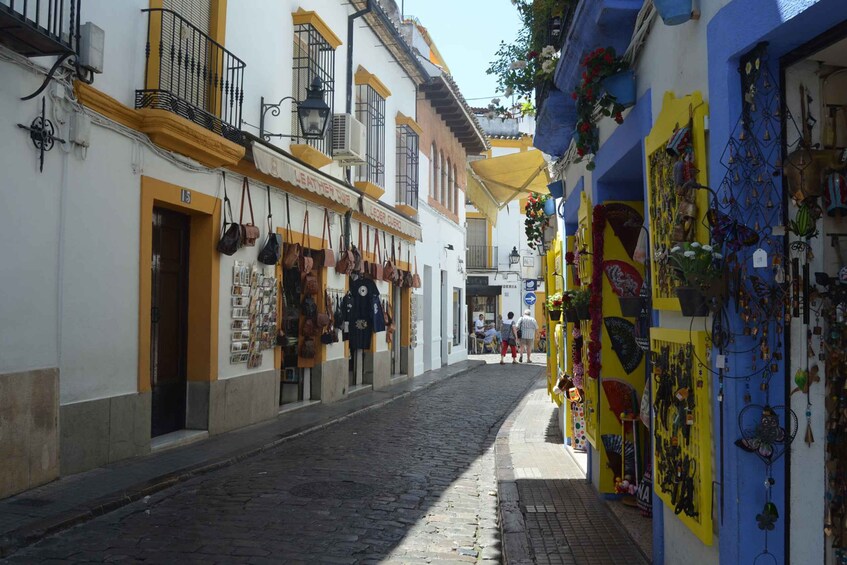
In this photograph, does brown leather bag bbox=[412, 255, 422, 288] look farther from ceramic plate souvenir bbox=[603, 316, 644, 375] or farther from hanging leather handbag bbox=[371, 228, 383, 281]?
ceramic plate souvenir bbox=[603, 316, 644, 375]

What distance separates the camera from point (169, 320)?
1005 centimetres

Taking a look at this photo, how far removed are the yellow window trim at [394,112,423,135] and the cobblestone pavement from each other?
1028 centimetres

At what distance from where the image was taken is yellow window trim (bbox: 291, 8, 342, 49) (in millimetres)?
12906

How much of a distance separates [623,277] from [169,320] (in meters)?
5.93

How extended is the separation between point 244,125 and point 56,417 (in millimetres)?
5355

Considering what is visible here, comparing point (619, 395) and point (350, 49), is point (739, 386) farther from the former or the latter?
point (350, 49)

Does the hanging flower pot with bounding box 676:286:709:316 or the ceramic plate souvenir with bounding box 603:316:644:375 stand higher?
the hanging flower pot with bounding box 676:286:709:316

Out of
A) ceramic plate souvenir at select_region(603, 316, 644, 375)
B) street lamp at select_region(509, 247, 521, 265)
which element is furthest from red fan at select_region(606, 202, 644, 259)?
street lamp at select_region(509, 247, 521, 265)

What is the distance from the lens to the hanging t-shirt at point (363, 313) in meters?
15.5

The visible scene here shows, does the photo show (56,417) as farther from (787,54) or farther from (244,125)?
(787,54)

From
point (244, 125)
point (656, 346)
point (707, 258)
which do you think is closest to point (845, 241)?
point (707, 258)

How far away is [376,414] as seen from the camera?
1332 centimetres

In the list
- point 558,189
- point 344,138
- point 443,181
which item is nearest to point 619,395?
point 558,189

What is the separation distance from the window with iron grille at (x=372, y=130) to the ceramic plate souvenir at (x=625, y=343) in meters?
10.1
